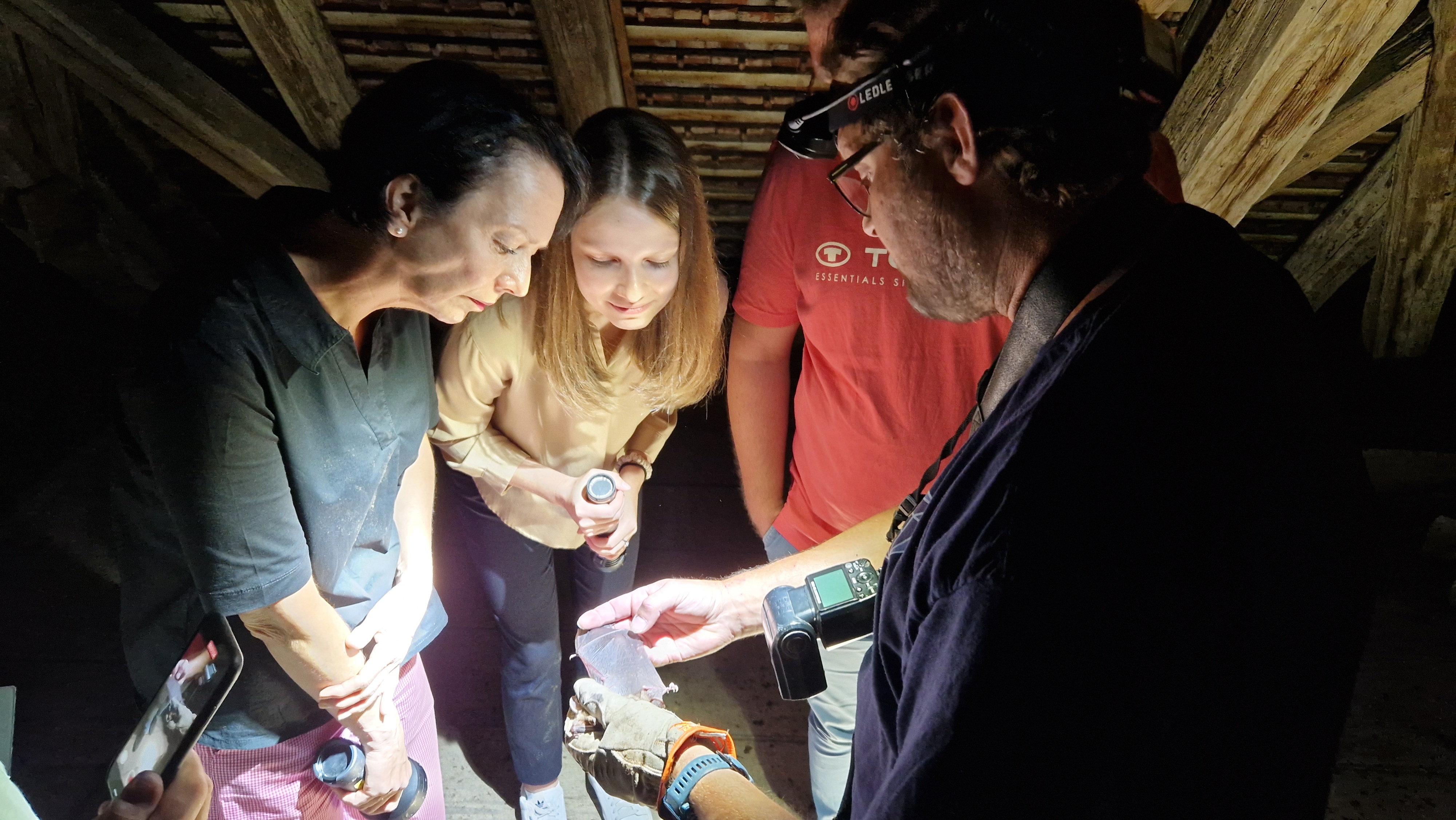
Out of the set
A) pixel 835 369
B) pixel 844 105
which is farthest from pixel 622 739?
pixel 844 105

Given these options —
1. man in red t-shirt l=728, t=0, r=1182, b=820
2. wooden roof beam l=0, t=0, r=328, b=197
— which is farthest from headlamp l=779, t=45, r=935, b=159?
wooden roof beam l=0, t=0, r=328, b=197

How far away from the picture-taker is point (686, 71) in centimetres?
311

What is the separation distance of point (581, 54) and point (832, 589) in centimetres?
207

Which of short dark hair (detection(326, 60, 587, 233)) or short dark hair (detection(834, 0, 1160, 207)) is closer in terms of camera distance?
short dark hair (detection(834, 0, 1160, 207))

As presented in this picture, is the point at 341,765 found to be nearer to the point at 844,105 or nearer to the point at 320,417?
the point at 320,417

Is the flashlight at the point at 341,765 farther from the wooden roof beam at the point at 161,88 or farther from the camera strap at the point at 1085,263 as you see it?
the wooden roof beam at the point at 161,88

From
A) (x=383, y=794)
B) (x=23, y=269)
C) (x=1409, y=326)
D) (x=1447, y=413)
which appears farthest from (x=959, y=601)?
(x=23, y=269)

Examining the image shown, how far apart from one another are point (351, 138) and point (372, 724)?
135 centimetres

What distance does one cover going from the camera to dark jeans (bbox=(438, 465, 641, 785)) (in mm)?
2580

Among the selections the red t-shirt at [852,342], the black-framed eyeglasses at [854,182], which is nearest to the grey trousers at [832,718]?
the red t-shirt at [852,342]

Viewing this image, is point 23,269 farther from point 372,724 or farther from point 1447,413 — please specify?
point 1447,413

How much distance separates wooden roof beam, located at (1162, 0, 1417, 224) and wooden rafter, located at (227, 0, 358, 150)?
2.85 metres

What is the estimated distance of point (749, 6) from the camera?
9.29 feet

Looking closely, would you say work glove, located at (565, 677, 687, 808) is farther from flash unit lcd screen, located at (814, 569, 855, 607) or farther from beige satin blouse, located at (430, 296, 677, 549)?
beige satin blouse, located at (430, 296, 677, 549)
